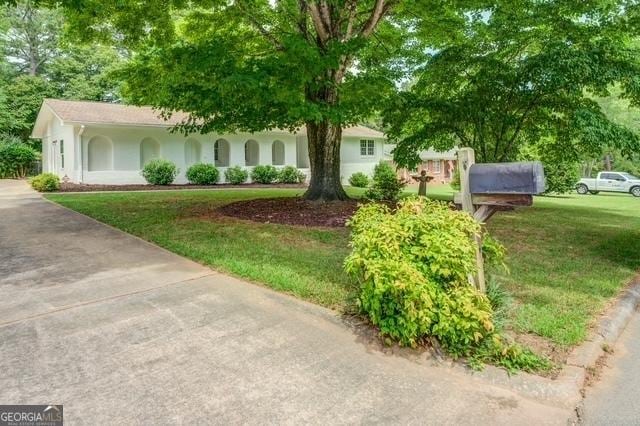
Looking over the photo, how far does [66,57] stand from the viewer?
37750mm

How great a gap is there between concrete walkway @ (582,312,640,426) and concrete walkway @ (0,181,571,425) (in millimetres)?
296

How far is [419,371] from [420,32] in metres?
12.0

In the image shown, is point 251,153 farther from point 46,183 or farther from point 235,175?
point 46,183

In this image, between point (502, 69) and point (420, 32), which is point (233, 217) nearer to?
point (502, 69)

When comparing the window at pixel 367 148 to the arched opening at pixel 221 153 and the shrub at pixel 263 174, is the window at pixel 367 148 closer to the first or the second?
the shrub at pixel 263 174

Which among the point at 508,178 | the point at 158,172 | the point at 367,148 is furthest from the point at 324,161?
the point at 367,148

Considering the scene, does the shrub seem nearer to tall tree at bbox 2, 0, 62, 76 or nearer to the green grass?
the green grass

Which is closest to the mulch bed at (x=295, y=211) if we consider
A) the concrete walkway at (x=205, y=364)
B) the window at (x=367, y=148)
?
the concrete walkway at (x=205, y=364)

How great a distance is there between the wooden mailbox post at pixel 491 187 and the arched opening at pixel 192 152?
20.6 m

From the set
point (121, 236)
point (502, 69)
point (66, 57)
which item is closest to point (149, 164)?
point (121, 236)

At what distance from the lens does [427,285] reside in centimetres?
354

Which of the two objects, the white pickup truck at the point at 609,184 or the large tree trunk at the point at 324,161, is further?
the white pickup truck at the point at 609,184

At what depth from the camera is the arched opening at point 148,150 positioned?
2206 centimetres

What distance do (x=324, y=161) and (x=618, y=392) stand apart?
361 inches
